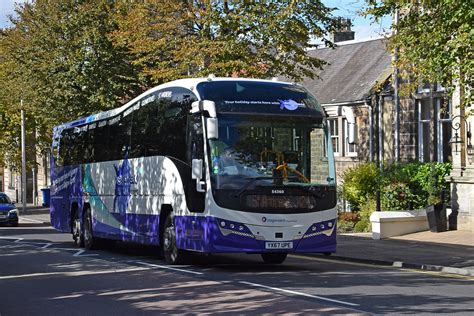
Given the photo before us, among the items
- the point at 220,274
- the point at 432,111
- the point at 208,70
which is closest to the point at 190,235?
the point at 220,274

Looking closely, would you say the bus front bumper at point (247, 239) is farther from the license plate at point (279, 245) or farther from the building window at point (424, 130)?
the building window at point (424, 130)

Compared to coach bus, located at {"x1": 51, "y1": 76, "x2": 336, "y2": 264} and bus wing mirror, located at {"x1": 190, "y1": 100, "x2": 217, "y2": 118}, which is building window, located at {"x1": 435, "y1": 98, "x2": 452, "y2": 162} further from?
bus wing mirror, located at {"x1": 190, "y1": 100, "x2": 217, "y2": 118}

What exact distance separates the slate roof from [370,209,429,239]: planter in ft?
25.6

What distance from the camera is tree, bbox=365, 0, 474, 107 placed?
15352mm

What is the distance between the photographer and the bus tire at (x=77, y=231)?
24.6 meters

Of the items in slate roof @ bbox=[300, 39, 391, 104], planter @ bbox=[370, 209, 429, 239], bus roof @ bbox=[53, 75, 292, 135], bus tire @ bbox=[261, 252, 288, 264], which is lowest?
bus tire @ bbox=[261, 252, 288, 264]

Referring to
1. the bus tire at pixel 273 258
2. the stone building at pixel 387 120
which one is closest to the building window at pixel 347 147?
the stone building at pixel 387 120

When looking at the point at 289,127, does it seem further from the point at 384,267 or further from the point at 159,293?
the point at 159,293

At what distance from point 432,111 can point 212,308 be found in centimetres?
1921

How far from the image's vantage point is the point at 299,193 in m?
16.3

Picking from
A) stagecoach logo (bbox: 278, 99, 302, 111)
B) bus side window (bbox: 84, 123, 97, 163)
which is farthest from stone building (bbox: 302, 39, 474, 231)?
bus side window (bbox: 84, 123, 97, 163)

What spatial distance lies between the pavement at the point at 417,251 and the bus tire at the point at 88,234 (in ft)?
22.8

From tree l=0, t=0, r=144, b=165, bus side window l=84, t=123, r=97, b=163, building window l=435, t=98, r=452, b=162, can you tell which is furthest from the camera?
tree l=0, t=0, r=144, b=165

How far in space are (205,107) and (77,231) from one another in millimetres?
10319
